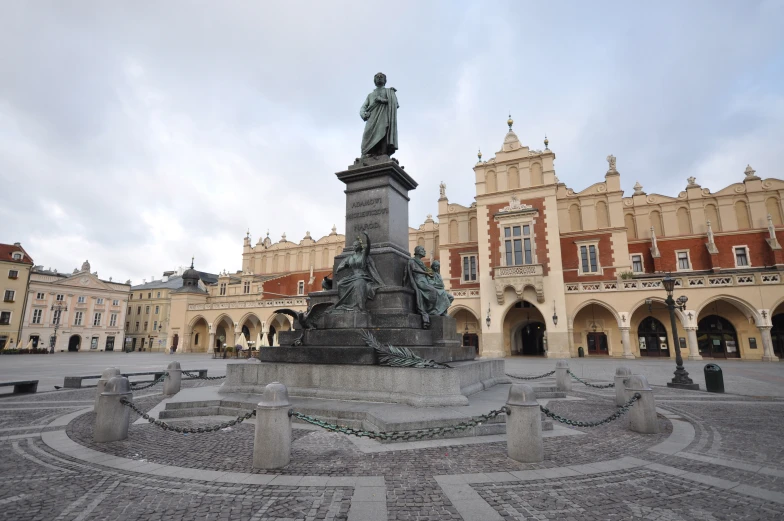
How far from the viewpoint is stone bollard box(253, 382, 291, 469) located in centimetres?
404

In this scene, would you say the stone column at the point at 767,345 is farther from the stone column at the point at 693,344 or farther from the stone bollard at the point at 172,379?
the stone bollard at the point at 172,379

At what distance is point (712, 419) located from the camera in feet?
22.7

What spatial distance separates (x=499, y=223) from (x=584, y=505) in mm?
27380

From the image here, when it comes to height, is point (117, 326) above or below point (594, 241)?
below

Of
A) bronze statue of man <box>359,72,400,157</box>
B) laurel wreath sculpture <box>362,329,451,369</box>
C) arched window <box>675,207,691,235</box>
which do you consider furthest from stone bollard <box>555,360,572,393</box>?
arched window <box>675,207,691,235</box>

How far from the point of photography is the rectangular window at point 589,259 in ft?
95.3

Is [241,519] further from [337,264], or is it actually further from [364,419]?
[337,264]

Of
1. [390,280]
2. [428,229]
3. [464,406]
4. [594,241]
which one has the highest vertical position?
[428,229]

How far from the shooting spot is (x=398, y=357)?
6512 millimetres

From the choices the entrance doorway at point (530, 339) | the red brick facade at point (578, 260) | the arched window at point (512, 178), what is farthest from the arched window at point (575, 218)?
the entrance doorway at point (530, 339)

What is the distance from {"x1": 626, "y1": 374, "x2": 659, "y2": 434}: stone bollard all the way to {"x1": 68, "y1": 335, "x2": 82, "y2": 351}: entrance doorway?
66.3 meters

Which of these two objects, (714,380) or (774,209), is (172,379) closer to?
(714,380)

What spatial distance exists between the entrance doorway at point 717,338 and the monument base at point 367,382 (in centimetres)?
2681

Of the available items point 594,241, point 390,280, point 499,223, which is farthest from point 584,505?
point 594,241
